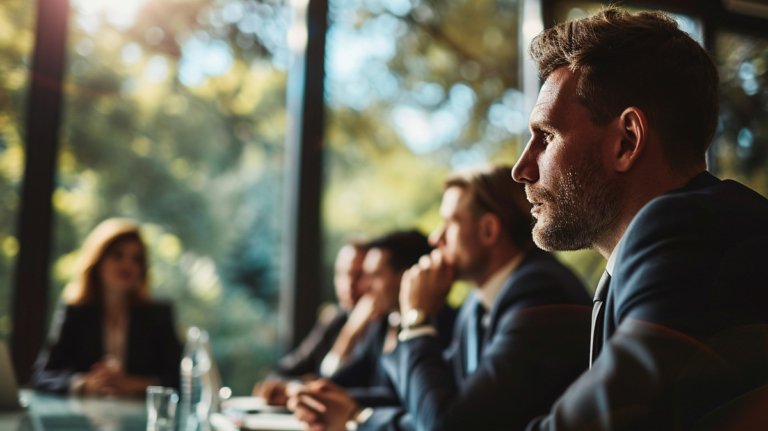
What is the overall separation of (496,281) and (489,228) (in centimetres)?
18

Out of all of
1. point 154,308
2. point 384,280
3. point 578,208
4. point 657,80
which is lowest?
point 154,308

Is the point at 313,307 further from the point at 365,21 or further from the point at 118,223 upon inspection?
the point at 365,21

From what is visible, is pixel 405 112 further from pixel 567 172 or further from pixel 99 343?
pixel 567 172

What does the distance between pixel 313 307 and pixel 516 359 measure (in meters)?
2.57

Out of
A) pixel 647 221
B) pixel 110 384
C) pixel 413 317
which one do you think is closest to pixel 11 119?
pixel 110 384

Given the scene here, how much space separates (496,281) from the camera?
215 centimetres

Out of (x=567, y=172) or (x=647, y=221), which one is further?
(x=567, y=172)

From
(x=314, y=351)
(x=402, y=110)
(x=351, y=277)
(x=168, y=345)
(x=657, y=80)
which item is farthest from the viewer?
(x=402, y=110)

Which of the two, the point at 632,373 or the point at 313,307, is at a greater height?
the point at 632,373

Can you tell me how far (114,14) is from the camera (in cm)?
373

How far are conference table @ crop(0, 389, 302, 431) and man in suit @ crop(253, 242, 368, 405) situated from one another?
4.03 ft

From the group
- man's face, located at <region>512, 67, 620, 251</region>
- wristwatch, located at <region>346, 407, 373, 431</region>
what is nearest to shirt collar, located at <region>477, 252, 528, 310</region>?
wristwatch, located at <region>346, 407, 373, 431</region>

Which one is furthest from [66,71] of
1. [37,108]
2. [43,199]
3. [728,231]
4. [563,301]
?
[728,231]

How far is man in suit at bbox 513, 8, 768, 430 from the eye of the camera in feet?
2.62
